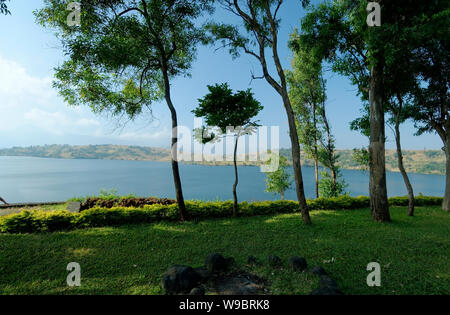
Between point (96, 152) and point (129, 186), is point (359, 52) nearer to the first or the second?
point (129, 186)

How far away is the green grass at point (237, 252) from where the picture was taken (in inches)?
126

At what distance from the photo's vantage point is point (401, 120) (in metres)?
9.43

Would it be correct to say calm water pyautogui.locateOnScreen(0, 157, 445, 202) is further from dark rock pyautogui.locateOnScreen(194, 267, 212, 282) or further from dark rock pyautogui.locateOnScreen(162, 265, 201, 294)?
dark rock pyautogui.locateOnScreen(162, 265, 201, 294)

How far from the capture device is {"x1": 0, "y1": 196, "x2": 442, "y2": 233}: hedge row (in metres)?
5.61

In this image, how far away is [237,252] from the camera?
4.55 m

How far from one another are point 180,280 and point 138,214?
443 cm

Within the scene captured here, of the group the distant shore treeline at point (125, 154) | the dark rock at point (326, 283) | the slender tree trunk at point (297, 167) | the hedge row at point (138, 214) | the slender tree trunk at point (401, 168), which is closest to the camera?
the dark rock at point (326, 283)

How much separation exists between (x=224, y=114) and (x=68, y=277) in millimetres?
6388

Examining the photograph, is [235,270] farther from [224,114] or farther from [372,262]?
[224,114]

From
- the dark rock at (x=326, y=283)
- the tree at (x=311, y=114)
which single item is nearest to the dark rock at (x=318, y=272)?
the dark rock at (x=326, y=283)

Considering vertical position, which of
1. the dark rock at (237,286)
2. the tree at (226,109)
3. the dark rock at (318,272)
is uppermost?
the tree at (226,109)

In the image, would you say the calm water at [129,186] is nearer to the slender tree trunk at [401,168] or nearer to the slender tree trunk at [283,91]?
the slender tree trunk at [401,168]

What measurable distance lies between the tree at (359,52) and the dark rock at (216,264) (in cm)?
666
